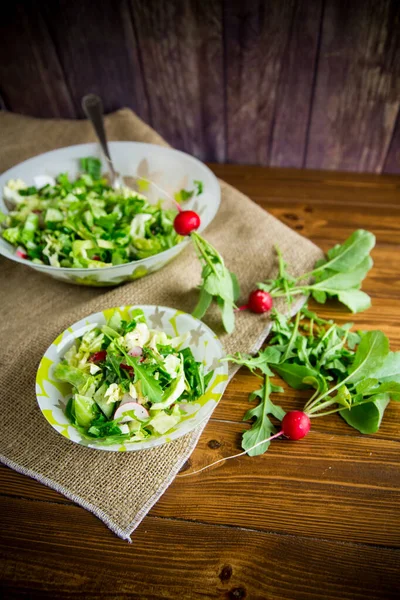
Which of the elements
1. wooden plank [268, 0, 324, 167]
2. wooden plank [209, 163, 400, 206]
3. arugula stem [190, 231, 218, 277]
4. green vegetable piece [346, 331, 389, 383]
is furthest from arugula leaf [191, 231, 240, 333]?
wooden plank [268, 0, 324, 167]

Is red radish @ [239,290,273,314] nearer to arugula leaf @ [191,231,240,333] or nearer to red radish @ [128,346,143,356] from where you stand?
arugula leaf @ [191,231,240,333]

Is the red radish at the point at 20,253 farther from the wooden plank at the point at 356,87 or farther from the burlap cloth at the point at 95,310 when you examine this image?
the wooden plank at the point at 356,87

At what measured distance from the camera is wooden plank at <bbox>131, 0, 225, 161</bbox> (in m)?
1.03

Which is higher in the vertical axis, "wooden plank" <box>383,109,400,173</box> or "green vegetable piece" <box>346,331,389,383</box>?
"green vegetable piece" <box>346,331,389,383</box>

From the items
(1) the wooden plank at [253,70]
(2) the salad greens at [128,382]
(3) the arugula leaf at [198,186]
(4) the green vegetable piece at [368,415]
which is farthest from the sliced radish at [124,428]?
(1) the wooden plank at [253,70]

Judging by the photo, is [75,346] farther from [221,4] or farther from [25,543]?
[221,4]

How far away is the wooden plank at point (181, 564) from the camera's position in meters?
0.55

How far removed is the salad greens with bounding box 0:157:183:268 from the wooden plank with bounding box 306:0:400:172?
480 millimetres

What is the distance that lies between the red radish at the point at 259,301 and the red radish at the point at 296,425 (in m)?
0.22

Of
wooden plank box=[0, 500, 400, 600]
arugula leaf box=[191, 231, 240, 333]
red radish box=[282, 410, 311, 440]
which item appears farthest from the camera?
arugula leaf box=[191, 231, 240, 333]

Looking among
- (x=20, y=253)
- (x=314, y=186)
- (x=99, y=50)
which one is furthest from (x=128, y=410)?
(x=99, y=50)

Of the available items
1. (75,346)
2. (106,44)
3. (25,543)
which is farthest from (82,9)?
(25,543)

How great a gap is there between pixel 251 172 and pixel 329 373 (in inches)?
27.2

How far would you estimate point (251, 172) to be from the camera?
49.5 inches
